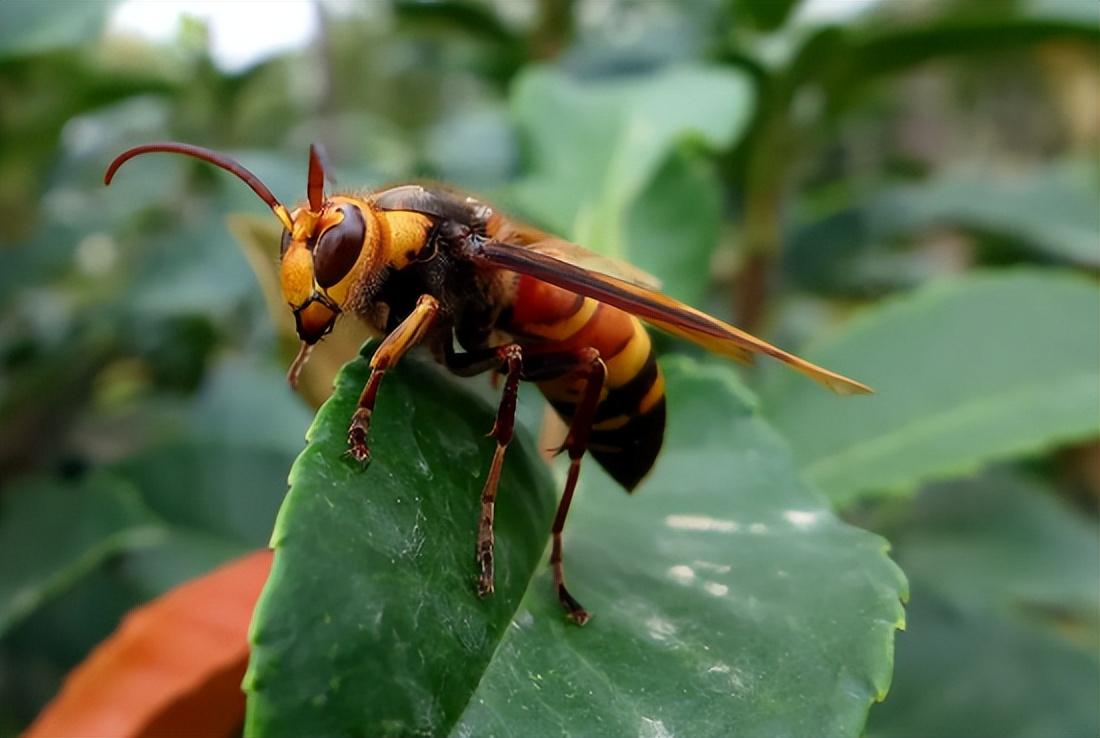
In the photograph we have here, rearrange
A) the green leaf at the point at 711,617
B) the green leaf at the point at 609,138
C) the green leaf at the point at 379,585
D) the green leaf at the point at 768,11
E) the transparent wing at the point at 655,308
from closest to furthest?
the green leaf at the point at 379,585
the green leaf at the point at 711,617
the transparent wing at the point at 655,308
the green leaf at the point at 609,138
the green leaf at the point at 768,11

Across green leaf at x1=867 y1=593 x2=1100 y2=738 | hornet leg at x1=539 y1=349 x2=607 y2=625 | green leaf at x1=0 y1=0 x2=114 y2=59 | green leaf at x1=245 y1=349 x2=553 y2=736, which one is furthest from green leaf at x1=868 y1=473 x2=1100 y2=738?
green leaf at x1=0 y1=0 x2=114 y2=59

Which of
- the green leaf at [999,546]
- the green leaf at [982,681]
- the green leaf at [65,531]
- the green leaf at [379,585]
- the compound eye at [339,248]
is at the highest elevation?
the compound eye at [339,248]

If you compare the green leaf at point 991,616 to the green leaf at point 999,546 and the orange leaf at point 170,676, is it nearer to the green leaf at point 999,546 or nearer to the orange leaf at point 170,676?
the green leaf at point 999,546

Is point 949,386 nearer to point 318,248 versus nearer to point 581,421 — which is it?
point 581,421

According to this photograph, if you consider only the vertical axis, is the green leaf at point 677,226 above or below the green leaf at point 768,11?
below

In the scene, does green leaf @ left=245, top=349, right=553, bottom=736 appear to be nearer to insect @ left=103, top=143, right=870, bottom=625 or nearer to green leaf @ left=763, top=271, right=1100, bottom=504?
insect @ left=103, top=143, right=870, bottom=625

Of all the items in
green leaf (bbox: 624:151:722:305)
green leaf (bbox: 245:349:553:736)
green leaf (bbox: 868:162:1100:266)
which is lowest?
green leaf (bbox: 868:162:1100:266)

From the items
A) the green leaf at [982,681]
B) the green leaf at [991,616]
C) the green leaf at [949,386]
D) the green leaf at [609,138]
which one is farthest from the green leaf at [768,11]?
the green leaf at [982,681]

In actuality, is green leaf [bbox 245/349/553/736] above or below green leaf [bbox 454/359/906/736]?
above
